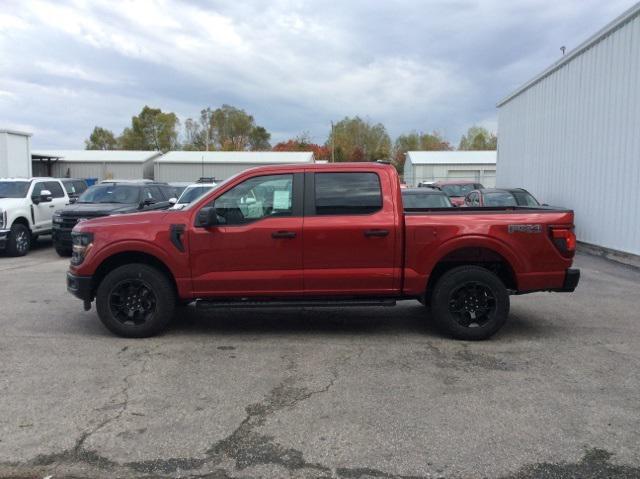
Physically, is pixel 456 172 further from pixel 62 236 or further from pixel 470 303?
pixel 470 303

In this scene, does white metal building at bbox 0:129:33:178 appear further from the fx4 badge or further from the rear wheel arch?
the fx4 badge

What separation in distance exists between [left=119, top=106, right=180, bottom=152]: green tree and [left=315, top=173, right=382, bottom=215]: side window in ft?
272

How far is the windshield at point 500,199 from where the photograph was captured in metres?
15.2

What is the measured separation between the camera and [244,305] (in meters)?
6.20

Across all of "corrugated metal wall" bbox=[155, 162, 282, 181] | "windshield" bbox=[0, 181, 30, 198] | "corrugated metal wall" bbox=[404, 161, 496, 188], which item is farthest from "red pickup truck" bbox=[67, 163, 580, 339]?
"corrugated metal wall" bbox=[404, 161, 496, 188]

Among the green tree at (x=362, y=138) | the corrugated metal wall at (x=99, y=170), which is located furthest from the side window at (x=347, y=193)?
the green tree at (x=362, y=138)

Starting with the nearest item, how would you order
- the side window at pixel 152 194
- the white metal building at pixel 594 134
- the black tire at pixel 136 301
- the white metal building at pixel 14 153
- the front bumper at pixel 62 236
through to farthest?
the black tire at pixel 136 301 < the white metal building at pixel 594 134 < the front bumper at pixel 62 236 < the side window at pixel 152 194 < the white metal building at pixel 14 153

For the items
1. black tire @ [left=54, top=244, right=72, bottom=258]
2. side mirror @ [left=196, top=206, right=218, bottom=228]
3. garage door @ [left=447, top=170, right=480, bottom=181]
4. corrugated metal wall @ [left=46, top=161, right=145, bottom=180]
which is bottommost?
black tire @ [left=54, top=244, right=72, bottom=258]

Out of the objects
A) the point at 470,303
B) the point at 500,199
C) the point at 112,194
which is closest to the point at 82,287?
the point at 470,303

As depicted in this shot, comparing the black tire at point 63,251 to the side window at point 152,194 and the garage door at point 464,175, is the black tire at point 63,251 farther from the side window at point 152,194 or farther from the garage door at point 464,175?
the garage door at point 464,175

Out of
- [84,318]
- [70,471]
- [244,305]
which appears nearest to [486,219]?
[244,305]

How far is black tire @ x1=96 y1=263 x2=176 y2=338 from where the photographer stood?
6.18 m

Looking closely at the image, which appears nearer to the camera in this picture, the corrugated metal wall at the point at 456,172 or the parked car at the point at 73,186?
the parked car at the point at 73,186

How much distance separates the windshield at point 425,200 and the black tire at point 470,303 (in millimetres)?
6142
